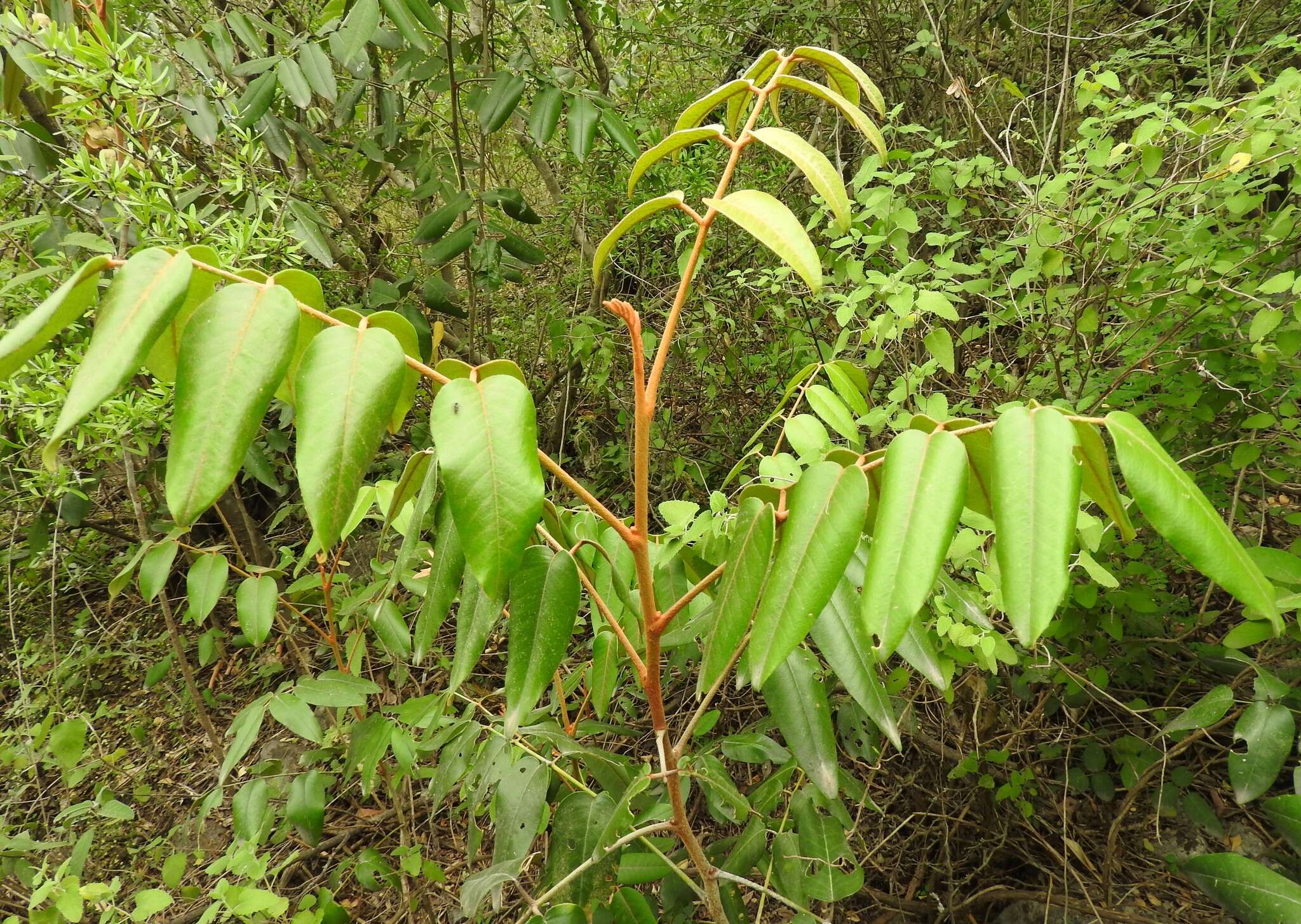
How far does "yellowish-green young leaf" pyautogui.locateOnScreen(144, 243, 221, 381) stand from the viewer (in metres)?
0.70

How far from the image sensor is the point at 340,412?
593 mm

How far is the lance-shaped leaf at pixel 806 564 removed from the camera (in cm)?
60

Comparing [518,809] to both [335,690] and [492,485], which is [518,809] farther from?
[492,485]

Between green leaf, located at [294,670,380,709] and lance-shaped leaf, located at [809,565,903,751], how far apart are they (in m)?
1.05

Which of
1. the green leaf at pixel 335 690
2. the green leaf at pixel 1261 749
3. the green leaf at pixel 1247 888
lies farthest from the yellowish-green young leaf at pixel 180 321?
the green leaf at pixel 1261 749

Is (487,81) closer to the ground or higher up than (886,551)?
higher up

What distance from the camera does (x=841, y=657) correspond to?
30.1 inches

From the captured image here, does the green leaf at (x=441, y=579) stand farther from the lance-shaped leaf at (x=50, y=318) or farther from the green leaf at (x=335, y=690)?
the green leaf at (x=335, y=690)

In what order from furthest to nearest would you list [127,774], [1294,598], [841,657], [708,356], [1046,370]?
1. [708,356]
2. [127,774]
3. [1046,370]
4. [1294,598]
5. [841,657]

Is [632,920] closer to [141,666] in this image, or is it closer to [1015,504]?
[1015,504]

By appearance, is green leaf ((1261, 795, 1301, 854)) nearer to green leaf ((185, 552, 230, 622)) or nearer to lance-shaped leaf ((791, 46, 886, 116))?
lance-shaped leaf ((791, 46, 886, 116))

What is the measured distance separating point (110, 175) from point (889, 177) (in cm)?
174

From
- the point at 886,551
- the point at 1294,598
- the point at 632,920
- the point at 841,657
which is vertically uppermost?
the point at 886,551

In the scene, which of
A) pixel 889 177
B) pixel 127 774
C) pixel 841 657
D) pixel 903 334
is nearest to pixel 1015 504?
pixel 841 657
